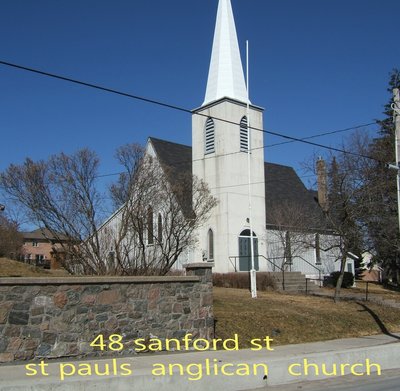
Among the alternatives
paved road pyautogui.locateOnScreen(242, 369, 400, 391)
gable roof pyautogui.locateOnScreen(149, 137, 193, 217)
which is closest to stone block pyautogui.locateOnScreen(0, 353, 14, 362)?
paved road pyautogui.locateOnScreen(242, 369, 400, 391)

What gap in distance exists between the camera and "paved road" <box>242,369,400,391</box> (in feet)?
31.6

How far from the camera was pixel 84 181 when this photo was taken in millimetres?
20766

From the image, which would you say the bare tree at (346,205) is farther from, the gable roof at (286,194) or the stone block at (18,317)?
the stone block at (18,317)

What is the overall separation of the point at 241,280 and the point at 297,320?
34.2 feet

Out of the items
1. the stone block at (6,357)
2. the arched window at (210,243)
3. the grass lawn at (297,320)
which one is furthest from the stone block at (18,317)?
the arched window at (210,243)

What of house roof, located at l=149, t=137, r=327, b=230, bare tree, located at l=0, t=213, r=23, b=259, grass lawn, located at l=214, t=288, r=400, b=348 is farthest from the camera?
bare tree, located at l=0, t=213, r=23, b=259

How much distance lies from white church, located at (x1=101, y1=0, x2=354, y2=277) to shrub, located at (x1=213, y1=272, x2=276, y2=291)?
1.22 m

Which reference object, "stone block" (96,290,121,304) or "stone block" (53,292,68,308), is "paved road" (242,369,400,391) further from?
"stone block" (53,292,68,308)

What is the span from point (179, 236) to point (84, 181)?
14.4 feet

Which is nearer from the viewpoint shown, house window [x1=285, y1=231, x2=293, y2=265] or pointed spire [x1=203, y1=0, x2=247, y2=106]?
pointed spire [x1=203, y1=0, x2=247, y2=106]

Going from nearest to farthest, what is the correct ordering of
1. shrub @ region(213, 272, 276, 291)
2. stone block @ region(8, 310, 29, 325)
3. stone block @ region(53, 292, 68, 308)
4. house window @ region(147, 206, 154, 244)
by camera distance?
stone block @ region(8, 310, 29, 325), stone block @ region(53, 292, 68, 308), house window @ region(147, 206, 154, 244), shrub @ region(213, 272, 276, 291)

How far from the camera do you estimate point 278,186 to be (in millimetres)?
39406

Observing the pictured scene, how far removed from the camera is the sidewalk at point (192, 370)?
8398 millimetres

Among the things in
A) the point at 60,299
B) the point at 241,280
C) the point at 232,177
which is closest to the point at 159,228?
the point at 241,280
